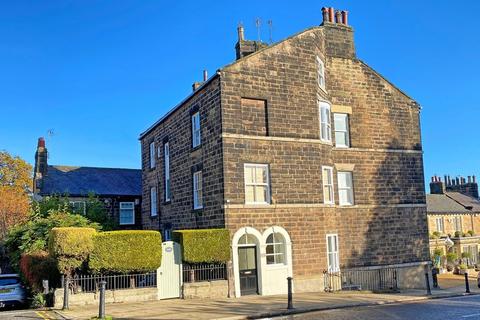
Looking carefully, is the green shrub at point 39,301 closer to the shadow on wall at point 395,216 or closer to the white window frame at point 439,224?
the shadow on wall at point 395,216

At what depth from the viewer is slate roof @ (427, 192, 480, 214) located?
1969 inches

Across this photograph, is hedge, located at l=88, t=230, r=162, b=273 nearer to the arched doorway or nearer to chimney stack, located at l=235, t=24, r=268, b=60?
the arched doorway

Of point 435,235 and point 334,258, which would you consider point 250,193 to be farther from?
point 435,235

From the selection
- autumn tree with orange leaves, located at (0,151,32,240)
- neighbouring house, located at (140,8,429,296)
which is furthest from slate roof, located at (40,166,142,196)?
neighbouring house, located at (140,8,429,296)

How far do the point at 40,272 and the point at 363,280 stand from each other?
15167 mm

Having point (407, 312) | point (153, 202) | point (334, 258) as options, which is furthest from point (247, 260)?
point (153, 202)

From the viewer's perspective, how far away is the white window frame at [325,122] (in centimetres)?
2294

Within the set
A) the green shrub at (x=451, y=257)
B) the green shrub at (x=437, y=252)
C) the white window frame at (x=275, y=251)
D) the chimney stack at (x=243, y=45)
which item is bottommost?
the green shrub at (x=451, y=257)

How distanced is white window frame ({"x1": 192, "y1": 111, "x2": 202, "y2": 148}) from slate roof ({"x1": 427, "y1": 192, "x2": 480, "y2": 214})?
1328 inches

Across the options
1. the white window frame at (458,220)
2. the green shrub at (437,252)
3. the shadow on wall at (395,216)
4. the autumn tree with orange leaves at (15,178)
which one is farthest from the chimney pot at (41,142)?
the white window frame at (458,220)

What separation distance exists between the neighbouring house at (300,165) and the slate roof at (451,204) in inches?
1007

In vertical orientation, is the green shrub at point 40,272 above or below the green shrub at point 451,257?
above

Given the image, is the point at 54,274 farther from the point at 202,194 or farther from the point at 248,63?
the point at 248,63

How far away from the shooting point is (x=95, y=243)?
17.3 metres
